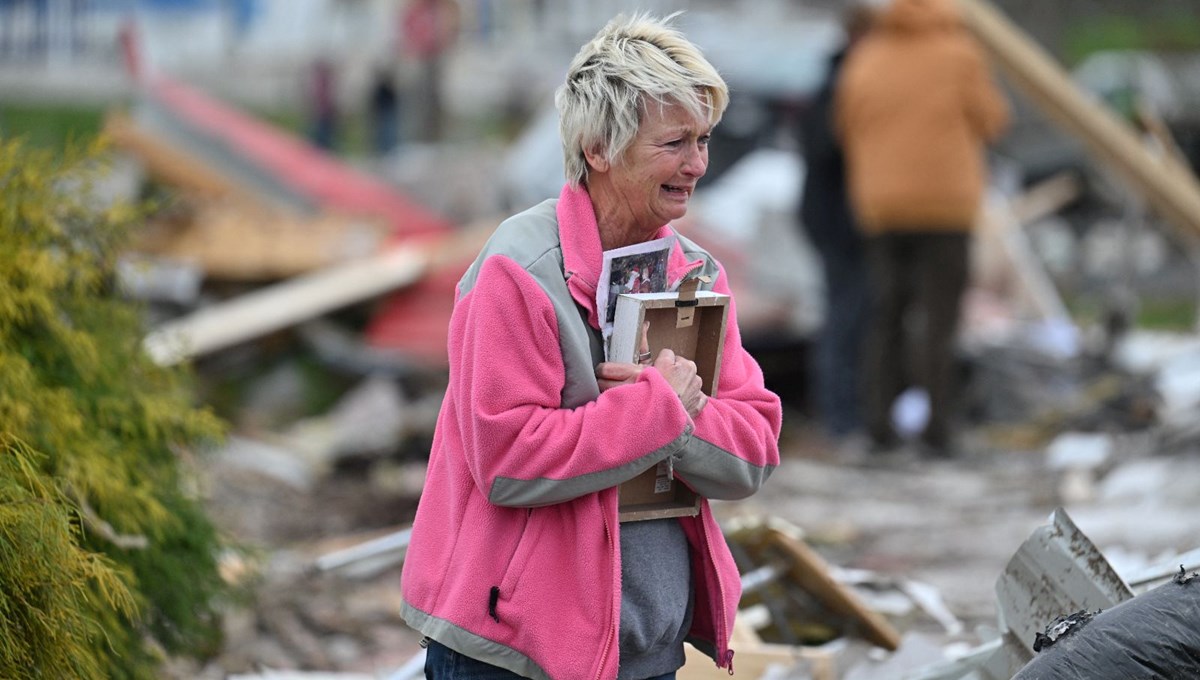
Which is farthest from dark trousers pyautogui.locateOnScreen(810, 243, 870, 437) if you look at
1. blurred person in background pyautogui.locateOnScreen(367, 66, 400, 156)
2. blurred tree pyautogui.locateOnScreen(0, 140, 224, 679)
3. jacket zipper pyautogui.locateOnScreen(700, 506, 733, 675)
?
blurred person in background pyautogui.locateOnScreen(367, 66, 400, 156)

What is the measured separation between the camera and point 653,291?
9.18 feet

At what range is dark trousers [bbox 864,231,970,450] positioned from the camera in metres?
8.74

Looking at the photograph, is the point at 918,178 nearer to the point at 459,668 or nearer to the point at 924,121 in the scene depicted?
the point at 924,121

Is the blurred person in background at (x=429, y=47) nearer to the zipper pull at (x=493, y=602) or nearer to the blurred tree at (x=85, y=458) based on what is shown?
the blurred tree at (x=85, y=458)

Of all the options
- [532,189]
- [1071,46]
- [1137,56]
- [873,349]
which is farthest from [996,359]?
[1071,46]

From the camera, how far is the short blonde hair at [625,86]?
8.67 feet

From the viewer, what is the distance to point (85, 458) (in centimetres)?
366

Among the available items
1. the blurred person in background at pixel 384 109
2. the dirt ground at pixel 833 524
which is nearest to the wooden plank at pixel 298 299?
the dirt ground at pixel 833 524

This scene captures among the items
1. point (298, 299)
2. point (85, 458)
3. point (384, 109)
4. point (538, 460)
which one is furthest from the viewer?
point (384, 109)

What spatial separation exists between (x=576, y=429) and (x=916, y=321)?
6.65 metres

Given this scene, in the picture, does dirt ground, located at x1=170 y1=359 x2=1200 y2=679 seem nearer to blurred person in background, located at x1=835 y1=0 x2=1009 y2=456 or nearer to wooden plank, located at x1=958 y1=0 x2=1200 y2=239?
blurred person in background, located at x1=835 y1=0 x2=1009 y2=456

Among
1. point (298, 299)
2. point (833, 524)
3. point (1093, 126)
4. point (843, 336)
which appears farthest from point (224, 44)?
point (833, 524)

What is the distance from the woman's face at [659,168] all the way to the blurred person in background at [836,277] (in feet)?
22.3

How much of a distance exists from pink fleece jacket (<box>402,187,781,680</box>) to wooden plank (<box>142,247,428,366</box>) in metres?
6.87
